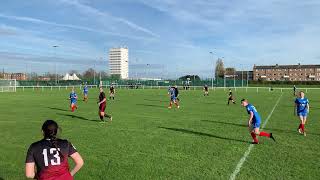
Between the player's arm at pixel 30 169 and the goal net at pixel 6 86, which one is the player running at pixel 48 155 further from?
the goal net at pixel 6 86

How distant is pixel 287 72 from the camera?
596ft

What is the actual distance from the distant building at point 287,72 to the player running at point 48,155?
17489cm

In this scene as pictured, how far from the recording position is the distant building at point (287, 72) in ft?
578

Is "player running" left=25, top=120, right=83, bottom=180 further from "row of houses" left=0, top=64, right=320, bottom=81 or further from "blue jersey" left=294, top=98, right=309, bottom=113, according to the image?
"row of houses" left=0, top=64, right=320, bottom=81

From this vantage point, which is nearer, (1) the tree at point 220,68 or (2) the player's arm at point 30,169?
(2) the player's arm at point 30,169

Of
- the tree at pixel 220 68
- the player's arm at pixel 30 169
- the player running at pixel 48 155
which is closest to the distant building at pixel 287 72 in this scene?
the tree at pixel 220 68

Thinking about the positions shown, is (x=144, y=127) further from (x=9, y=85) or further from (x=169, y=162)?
(x=9, y=85)

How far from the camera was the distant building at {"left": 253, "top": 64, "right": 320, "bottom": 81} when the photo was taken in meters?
176

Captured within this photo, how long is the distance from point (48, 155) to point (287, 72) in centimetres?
18743

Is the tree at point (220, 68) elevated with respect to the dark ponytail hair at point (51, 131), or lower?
elevated

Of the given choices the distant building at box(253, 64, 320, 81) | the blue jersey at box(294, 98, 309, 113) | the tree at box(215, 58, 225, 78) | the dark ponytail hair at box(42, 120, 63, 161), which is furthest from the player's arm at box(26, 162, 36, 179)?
the distant building at box(253, 64, 320, 81)

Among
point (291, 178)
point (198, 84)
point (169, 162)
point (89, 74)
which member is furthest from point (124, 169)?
point (89, 74)

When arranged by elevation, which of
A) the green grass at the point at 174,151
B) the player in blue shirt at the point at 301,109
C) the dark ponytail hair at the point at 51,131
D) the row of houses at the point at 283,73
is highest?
the row of houses at the point at 283,73

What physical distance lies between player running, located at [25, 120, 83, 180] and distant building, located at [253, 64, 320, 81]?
174886 millimetres
